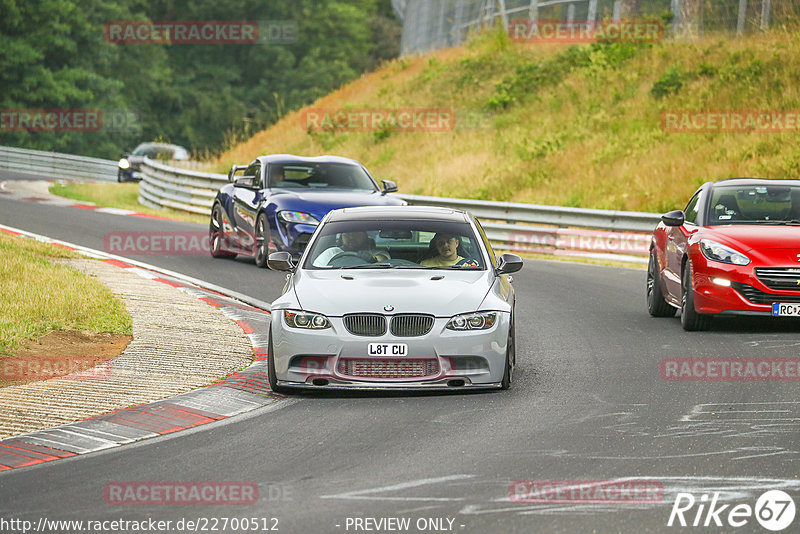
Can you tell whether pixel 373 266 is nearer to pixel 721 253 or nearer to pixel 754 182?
pixel 721 253

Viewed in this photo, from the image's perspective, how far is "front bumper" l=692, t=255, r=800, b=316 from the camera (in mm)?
12875

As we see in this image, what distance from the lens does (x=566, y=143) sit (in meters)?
33.7

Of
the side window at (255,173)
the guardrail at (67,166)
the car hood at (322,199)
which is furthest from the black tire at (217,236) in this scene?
the guardrail at (67,166)

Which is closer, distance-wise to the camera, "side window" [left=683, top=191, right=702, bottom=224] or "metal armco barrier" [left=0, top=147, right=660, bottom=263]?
"side window" [left=683, top=191, right=702, bottom=224]

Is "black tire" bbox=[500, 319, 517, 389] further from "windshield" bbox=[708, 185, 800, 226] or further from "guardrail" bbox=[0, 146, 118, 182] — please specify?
"guardrail" bbox=[0, 146, 118, 182]

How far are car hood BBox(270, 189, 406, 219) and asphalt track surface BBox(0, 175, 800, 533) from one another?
6.74m

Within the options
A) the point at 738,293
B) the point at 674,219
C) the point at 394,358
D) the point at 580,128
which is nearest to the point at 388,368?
the point at 394,358

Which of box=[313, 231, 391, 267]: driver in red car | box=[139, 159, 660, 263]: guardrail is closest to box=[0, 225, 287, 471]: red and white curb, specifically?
box=[313, 231, 391, 267]: driver in red car

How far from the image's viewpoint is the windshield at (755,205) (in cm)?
1401

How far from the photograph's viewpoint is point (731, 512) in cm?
650

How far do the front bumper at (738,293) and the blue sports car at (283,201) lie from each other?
21.8 ft

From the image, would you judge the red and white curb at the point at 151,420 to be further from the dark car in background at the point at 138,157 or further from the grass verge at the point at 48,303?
the dark car in background at the point at 138,157

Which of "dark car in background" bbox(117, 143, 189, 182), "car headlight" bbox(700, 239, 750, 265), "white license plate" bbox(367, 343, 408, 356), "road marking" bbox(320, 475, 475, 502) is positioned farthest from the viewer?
"dark car in background" bbox(117, 143, 189, 182)

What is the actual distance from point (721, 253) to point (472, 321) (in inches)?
164
